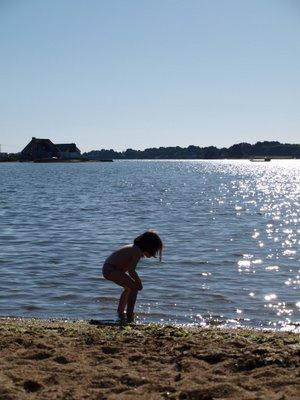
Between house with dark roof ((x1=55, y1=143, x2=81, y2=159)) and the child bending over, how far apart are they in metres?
163

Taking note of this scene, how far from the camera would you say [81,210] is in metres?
31.2

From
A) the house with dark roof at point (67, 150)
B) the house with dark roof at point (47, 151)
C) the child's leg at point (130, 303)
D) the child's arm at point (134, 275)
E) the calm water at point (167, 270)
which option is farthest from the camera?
the house with dark roof at point (67, 150)

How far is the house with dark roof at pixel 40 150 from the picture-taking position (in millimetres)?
160250

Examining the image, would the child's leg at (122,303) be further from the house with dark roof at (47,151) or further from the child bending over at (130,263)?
the house with dark roof at (47,151)

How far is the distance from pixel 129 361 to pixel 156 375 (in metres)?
0.59

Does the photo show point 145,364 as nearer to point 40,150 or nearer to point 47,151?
point 40,150

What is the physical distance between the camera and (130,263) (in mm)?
9109

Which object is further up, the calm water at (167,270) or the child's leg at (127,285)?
the child's leg at (127,285)

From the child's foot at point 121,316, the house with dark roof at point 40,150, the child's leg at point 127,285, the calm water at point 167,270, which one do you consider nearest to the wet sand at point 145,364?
the child's leg at point 127,285

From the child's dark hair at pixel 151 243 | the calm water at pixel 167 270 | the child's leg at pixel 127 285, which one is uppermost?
the child's dark hair at pixel 151 243

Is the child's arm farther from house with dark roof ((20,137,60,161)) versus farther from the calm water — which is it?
house with dark roof ((20,137,60,161))

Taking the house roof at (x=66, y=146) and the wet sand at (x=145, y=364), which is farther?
the house roof at (x=66, y=146)

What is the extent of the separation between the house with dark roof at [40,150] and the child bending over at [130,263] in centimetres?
15277

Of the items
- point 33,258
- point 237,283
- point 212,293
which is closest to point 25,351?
point 212,293
